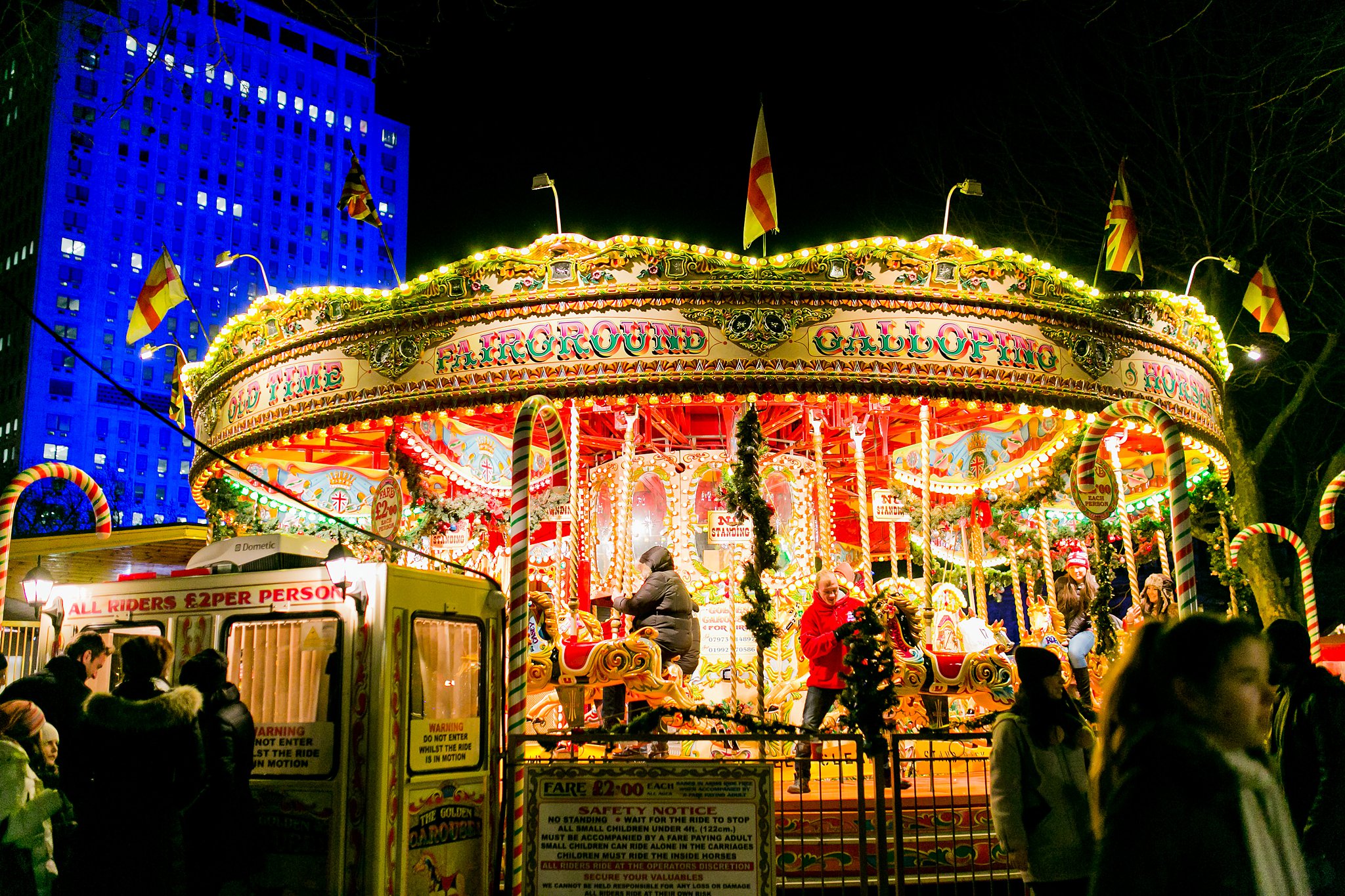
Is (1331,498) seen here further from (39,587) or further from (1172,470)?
(39,587)

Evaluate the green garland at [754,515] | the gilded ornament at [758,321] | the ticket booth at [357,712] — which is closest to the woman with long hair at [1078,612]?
the green garland at [754,515]

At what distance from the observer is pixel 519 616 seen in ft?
21.9

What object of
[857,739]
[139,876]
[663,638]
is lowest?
[139,876]

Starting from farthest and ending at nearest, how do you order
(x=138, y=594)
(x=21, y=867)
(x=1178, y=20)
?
1. (x=1178, y=20)
2. (x=138, y=594)
3. (x=21, y=867)

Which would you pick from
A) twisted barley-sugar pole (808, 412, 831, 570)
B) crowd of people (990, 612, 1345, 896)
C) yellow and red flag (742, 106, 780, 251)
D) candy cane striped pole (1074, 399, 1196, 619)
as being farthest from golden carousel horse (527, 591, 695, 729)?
crowd of people (990, 612, 1345, 896)

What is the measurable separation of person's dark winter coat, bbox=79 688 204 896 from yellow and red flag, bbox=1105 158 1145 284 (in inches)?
423

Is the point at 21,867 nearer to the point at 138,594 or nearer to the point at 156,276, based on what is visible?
the point at 138,594

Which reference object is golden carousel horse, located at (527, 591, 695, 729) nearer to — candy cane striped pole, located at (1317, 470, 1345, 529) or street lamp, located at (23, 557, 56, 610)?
street lamp, located at (23, 557, 56, 610)

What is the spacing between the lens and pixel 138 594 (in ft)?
24.1

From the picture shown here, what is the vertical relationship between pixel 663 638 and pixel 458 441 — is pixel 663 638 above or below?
below

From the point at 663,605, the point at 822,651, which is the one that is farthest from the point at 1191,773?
the point at 663,605

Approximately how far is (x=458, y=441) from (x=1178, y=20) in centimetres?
1367

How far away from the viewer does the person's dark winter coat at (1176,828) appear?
234cm

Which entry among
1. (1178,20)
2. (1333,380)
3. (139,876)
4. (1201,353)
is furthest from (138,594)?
(1333,380)
